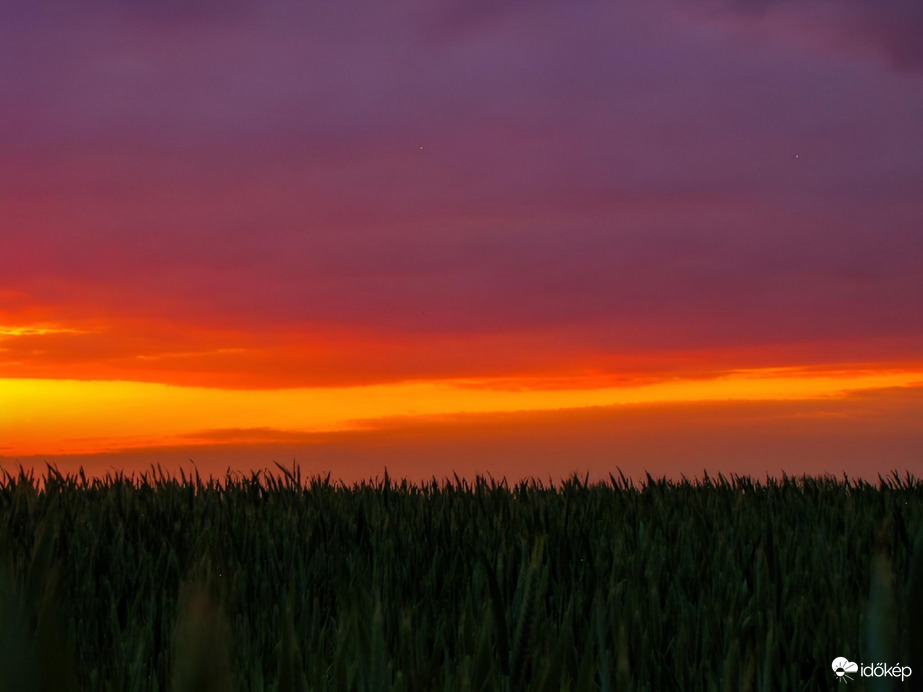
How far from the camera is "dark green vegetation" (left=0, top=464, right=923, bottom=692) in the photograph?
2.73 feet

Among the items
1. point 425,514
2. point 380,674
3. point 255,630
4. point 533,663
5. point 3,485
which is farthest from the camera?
point 3,485

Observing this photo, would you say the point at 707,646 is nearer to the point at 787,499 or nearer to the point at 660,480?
the point at 787,499

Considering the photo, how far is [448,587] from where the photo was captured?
11.4ft

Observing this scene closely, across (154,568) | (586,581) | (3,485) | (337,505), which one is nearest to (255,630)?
(154,568)

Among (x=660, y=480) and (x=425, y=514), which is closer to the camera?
(x=425, y=514)

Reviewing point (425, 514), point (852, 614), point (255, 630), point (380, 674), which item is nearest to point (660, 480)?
point (425, 514)

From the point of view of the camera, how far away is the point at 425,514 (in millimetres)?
5016

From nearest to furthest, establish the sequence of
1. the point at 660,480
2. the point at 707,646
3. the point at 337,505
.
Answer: the point at 707,646 → the point at 337,505 → the point at 660,480

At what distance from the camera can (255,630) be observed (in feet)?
9.74

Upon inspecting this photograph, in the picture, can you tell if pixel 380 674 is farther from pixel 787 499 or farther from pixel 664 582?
pixel 787 499

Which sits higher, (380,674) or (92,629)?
(380,674)

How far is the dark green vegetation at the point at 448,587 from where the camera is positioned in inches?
32.8

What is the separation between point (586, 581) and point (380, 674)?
98.2 inches

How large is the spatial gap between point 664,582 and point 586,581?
34 cm
